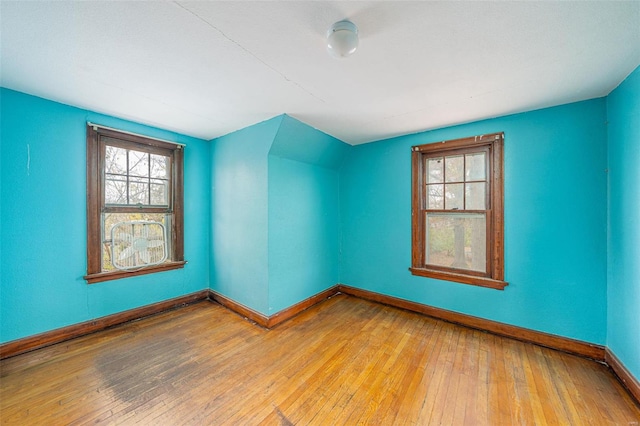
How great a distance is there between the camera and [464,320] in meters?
2.68

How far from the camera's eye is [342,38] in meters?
1.26

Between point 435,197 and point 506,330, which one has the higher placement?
point 435,197

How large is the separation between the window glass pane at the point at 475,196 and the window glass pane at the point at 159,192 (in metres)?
3.85

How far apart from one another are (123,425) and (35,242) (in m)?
1.92

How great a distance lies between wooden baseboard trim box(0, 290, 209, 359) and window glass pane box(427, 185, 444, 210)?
355 cm

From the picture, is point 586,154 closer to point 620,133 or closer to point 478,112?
point 620,133

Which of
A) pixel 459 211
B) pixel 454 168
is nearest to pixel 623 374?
pixel 459 211

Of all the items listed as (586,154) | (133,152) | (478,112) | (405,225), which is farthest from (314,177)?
(586,154)

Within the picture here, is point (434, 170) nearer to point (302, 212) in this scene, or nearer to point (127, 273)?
point (302, 212)

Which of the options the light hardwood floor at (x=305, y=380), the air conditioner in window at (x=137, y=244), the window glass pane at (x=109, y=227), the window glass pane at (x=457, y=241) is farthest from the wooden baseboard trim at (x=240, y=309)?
the window glass pane at (x=457, y=241)

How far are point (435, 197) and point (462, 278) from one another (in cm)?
102

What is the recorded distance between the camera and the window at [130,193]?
2.48 m

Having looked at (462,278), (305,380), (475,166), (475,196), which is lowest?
(305,380)

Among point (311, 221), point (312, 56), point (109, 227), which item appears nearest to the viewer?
point (312, 56)
